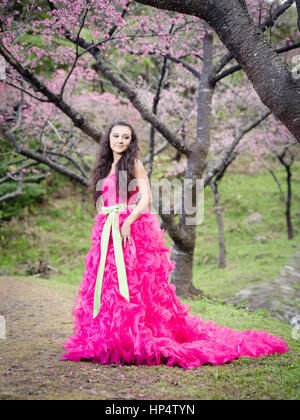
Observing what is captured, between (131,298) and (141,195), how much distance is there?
0.87 m

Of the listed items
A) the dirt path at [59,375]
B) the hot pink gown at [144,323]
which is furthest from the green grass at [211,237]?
the dirt path at [59,375]

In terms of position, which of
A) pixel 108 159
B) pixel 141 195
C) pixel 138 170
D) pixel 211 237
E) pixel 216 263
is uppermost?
pixel 108 159

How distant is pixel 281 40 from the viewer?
5848mm

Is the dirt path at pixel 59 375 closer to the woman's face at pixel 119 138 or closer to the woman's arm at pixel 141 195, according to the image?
the woman's arm at pixel 141 195

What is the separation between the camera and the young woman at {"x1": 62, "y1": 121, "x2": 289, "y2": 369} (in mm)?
2668

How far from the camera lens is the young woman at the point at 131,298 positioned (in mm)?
2668

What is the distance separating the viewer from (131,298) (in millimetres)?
2777

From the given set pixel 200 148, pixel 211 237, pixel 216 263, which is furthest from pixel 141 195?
pixel 211 237

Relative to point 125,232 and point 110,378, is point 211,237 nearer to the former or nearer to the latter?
point 125,232

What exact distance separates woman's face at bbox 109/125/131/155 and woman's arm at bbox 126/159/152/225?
197 millimetres

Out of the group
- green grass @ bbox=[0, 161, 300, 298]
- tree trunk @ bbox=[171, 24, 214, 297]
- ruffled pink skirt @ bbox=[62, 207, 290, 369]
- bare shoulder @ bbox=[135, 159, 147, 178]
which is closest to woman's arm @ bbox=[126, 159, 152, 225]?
bare shoulder @ bbox=[135, 159, 147, 178]

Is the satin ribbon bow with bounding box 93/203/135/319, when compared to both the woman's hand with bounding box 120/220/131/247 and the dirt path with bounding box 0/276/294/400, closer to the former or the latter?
the woman's hand with bounding box 120/220/131/247

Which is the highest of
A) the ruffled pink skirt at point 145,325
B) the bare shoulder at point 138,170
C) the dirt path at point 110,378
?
the bare shoulder at point 138,170
